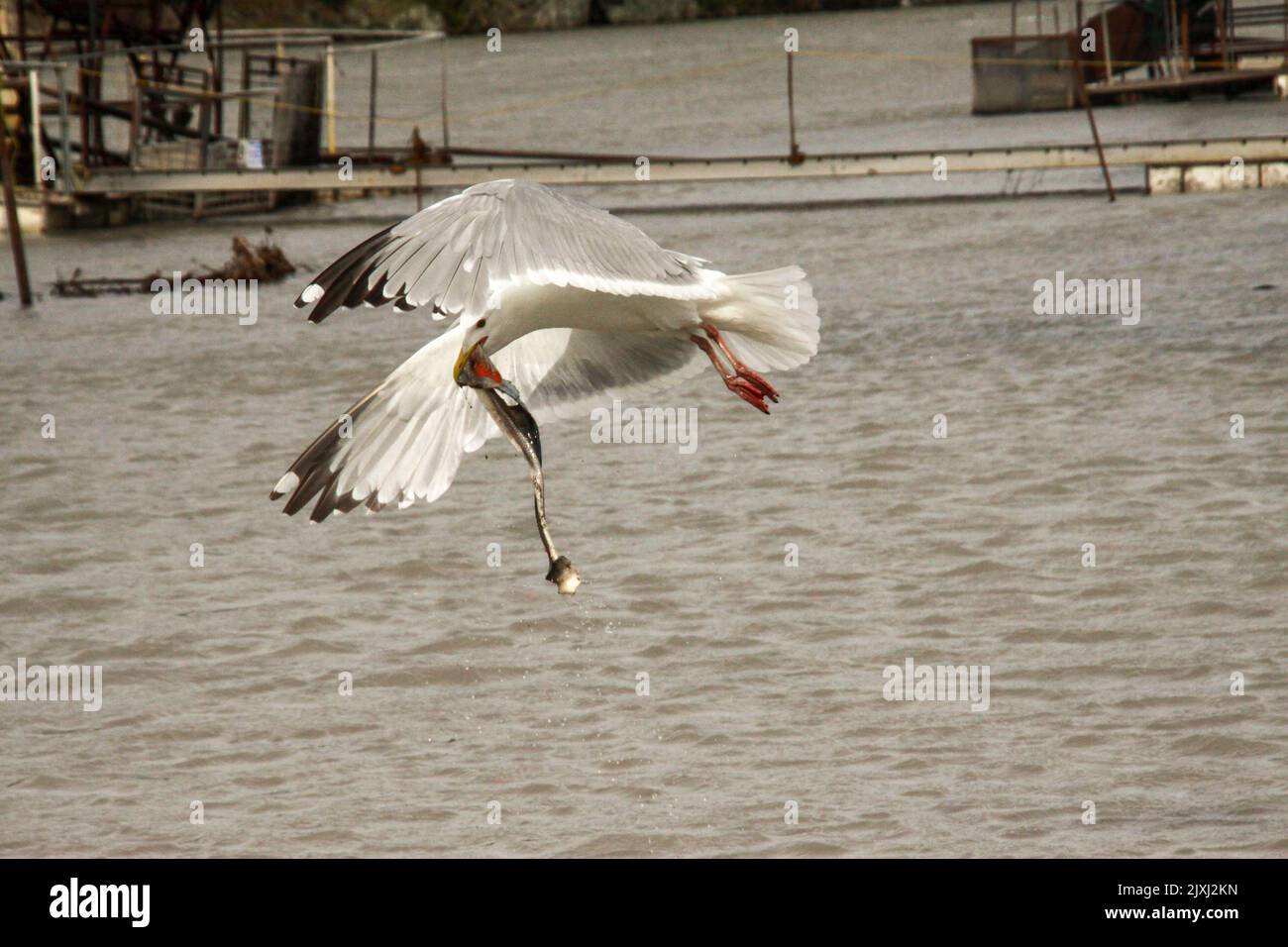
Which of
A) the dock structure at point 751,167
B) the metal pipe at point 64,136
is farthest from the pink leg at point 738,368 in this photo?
the metal pipe at point 64,136

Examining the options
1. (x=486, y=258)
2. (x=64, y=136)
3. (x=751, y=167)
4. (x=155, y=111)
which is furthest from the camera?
(x=155, y=111)

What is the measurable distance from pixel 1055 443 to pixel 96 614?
16.7 feet

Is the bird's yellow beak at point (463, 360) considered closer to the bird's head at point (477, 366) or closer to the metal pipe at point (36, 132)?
the bird's head at point (477, 366)

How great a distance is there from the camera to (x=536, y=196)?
5.45 meters

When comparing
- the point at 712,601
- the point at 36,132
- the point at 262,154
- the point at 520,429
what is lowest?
the point at 712,601

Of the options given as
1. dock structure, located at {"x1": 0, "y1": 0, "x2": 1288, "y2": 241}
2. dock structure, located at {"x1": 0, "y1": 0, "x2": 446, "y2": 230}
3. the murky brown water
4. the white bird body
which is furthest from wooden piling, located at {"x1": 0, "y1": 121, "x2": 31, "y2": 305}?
the white bird body

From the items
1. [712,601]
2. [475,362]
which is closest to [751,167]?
[712,601]

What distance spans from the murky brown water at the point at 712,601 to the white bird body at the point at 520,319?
1.25 m

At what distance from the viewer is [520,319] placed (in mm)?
5555

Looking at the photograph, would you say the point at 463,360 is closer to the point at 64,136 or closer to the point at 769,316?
the point at 769,316

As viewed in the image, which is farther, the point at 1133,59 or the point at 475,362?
→ the point at 1133,59

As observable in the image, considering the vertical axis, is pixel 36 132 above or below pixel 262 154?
above

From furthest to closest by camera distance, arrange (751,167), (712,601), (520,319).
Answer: (751,167)
(712,601)
(520,319)

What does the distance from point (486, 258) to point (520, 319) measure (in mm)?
628
